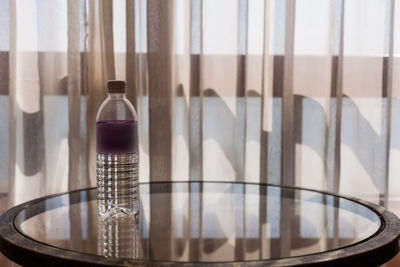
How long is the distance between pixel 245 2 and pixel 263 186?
0.72m

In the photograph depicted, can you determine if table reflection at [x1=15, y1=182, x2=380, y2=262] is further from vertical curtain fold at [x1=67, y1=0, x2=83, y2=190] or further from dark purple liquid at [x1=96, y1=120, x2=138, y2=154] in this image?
vertical curtain fold at [x1=67, y1=0, x2=83, y2=190]

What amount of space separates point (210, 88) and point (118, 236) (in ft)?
3.17

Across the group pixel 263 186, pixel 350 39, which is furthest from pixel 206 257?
pixel 350 39

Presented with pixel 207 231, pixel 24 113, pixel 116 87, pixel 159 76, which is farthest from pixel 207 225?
pixel 24 113

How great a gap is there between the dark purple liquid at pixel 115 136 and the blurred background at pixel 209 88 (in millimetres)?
808

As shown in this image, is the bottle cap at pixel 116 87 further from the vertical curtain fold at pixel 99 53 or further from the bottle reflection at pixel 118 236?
the vertical curtain fold at pixel 99 53

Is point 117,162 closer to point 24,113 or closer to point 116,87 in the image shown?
point 116,87

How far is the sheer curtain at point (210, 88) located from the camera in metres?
1.48

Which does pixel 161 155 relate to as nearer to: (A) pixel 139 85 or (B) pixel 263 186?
(A) pixel 139 85

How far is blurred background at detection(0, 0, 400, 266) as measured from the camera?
58.1 inches

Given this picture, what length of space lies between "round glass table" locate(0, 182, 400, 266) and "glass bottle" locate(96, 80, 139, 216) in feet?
0.11

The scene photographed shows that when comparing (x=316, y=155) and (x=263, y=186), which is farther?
(x=316, y=155)

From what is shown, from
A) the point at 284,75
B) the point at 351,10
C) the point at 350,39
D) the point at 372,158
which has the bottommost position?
the point at 372,158

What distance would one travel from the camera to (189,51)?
1.49m
